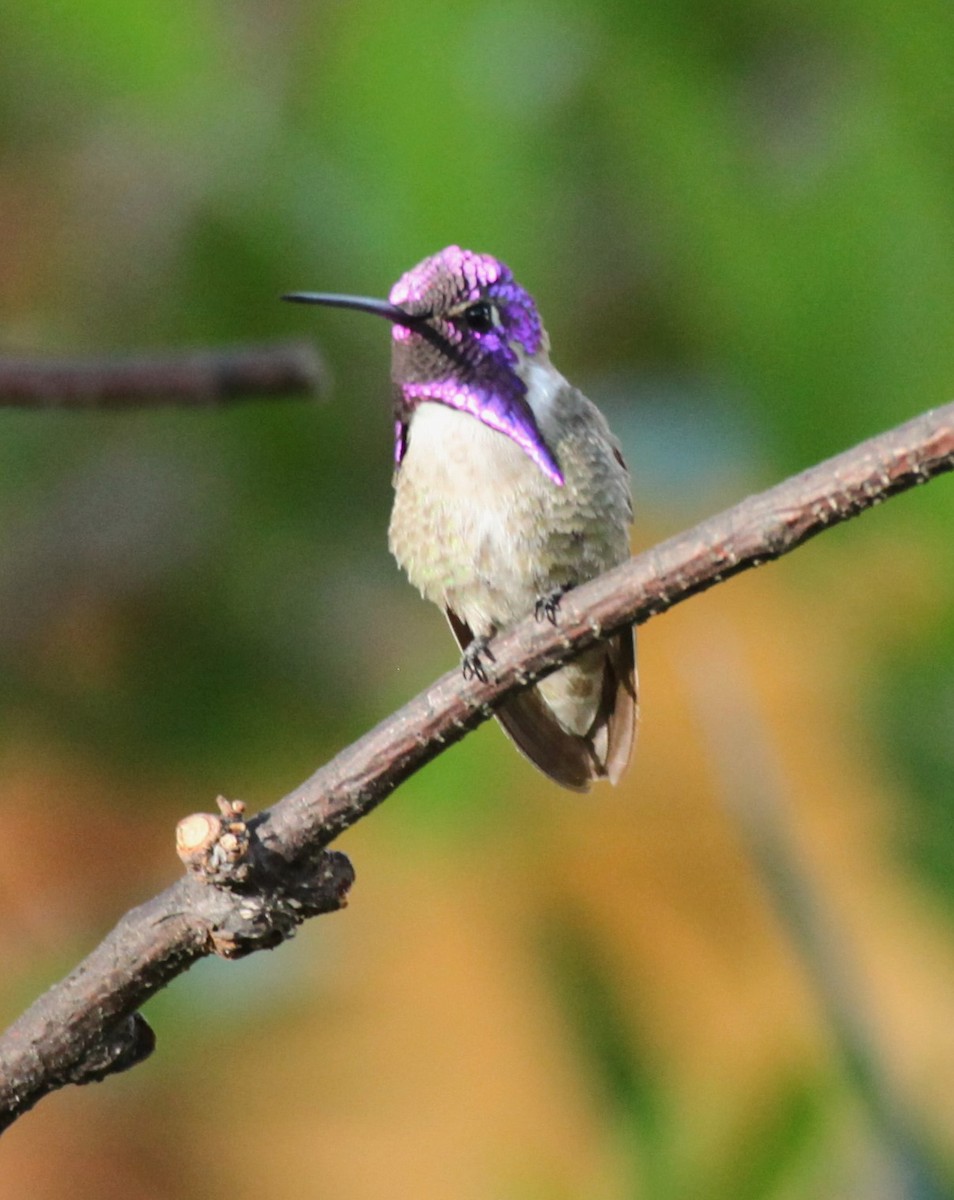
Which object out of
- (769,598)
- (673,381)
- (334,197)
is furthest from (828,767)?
(334,197)

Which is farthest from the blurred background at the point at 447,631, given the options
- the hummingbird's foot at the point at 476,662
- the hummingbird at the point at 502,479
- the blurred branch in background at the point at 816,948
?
the hummingbird's foot at the point at 476,662

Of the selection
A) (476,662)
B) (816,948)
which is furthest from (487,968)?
(476,662)

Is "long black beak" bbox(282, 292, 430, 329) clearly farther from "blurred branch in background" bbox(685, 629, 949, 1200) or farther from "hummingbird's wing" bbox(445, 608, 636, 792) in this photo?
"blurred branch in background" bbox(685, 629, 949, 1200)

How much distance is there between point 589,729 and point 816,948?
290mm

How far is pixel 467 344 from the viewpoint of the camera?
3.81ft

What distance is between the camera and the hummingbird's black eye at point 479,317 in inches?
45.5

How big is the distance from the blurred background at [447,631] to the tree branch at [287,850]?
518mm

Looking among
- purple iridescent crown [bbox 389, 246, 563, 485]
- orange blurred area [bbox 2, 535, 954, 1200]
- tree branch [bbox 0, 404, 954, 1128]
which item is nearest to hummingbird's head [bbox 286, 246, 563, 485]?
purple iridescent crown [bbox 389, 246, 563, 485]

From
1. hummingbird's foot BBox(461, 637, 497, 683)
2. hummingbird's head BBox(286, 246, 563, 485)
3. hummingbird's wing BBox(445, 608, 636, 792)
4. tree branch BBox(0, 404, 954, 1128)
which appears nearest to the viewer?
tree branch BBox(0, 404, 954, 1128)

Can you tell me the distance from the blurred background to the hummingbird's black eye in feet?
0.95

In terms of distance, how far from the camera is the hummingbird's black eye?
1155 mm

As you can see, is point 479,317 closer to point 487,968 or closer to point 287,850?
point 287,850

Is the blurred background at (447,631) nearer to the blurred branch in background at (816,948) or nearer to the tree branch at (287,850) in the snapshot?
the blurred branch in background at (816,948)

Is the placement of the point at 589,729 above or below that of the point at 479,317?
below
